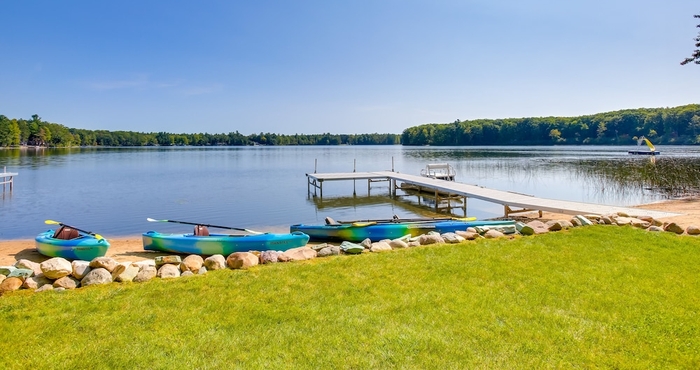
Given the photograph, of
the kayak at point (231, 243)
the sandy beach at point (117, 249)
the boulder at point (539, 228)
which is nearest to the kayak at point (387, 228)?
the kayak at point (231, 243)

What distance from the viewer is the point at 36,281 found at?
587cm

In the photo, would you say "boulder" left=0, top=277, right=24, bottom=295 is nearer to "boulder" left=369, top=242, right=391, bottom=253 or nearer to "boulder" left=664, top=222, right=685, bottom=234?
"boulder" left=369, top=242, right=391, bottom=253

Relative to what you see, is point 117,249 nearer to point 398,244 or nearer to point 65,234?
point 65,234

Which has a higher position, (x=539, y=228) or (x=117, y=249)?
(x=539, y=228)

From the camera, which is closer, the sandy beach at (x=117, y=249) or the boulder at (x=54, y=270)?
the boulder at (x=54, y=270)

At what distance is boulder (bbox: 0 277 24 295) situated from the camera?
18.0ft

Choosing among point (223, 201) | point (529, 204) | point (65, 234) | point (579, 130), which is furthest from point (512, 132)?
point (65, 234)

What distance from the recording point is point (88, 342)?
12.6 ft

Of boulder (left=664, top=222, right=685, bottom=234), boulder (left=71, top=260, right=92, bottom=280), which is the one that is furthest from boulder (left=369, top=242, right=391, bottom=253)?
boulder (left=664, top=222, right=685, bottom=234)

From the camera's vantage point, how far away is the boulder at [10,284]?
18.0 feet

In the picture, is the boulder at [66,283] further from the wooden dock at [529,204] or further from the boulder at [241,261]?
the wooden dock at [529,204]

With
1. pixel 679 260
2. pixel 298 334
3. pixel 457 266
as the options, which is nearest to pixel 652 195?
pixel 679 260

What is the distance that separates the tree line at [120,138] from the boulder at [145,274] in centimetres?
11334

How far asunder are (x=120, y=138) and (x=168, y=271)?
171m
